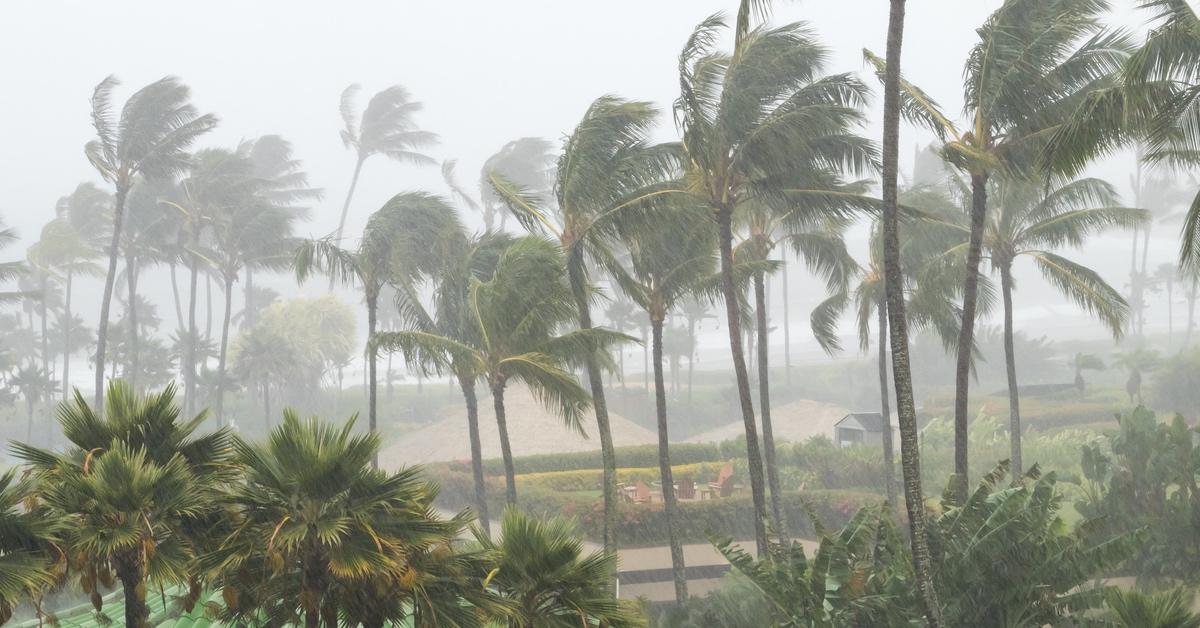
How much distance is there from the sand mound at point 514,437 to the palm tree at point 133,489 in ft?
123

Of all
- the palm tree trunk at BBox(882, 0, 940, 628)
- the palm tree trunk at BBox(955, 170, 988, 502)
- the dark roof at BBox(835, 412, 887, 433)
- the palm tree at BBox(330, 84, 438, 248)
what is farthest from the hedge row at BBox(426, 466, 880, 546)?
the palm tree at BBox(330, 84, 438, 248)

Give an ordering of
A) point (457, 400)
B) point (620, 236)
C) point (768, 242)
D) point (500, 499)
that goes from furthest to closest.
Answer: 1. point (457, 400)
2. point (500, 499)
3. point (768, 242)
4. point (620, 236)

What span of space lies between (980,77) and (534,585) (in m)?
11.2

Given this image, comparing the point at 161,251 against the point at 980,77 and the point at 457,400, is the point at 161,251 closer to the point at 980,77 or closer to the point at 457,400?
the point at 457,400

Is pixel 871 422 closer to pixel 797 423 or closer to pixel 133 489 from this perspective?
pixel 797 423

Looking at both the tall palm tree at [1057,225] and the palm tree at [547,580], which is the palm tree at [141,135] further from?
the palm tree at [547,580]

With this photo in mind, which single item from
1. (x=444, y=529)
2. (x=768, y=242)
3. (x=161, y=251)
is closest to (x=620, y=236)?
(x=768, y=242)

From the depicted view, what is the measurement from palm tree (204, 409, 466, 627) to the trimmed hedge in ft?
93.7

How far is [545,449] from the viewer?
49.2 metres

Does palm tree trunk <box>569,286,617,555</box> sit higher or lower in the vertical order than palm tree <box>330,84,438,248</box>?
lower

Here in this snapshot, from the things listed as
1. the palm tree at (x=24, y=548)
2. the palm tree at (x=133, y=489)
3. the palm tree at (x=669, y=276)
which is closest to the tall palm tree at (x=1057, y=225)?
the palm tree at (x=669, y=276)

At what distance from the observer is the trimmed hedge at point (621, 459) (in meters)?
38.4

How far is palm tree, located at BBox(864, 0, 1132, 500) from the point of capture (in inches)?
641

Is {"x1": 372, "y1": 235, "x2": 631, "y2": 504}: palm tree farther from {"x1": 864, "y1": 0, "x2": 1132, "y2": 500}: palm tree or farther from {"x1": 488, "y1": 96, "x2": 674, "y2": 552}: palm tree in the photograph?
{"x1": 864, "y1": 0, "x2": 1132, "y2": 500}: palm tree
